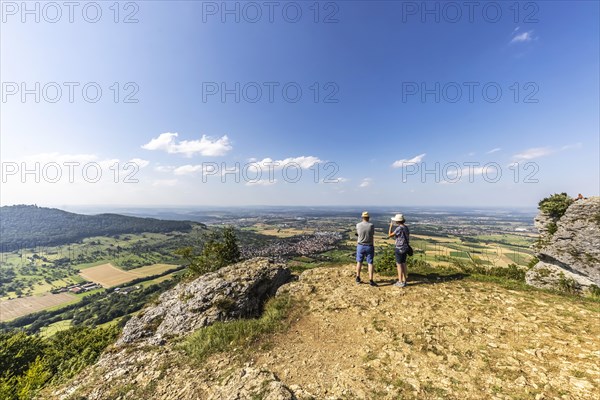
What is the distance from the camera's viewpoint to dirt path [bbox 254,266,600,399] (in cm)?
491

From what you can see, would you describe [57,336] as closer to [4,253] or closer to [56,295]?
[56,295]

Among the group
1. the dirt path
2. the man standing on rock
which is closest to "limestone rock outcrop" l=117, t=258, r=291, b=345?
the dirt path

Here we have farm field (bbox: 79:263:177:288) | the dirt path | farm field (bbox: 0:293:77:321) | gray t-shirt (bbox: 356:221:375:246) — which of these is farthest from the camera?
farm field (bbox: 79:263:177:288)

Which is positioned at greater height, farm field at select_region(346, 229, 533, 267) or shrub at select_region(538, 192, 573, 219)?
shrub at select_region(538, 192, 573, 219)

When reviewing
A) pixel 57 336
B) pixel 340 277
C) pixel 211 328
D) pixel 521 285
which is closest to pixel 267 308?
pixel 211 328

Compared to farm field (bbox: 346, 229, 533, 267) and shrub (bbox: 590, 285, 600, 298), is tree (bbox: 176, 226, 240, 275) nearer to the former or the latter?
farm field (bbox: 346, 229, 533, 267)

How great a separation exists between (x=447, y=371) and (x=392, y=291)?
4.57 metres

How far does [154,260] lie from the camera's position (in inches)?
4031

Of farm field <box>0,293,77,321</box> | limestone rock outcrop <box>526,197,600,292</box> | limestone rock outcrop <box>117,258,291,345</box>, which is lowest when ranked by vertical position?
farm field <box>0,293,77,321</box>

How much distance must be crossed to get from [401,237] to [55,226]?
9530 inches

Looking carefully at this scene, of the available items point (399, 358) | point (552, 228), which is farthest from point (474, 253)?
point (399, 358)

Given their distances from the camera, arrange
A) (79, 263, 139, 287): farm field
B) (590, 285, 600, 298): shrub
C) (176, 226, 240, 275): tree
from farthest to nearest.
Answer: (79, 263, 139, 287): farm field < (176, 226, 240, 275): tree < (590, 285, 600, 298): shrub

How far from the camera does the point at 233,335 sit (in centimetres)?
775

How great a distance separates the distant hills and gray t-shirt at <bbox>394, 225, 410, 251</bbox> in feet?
583
